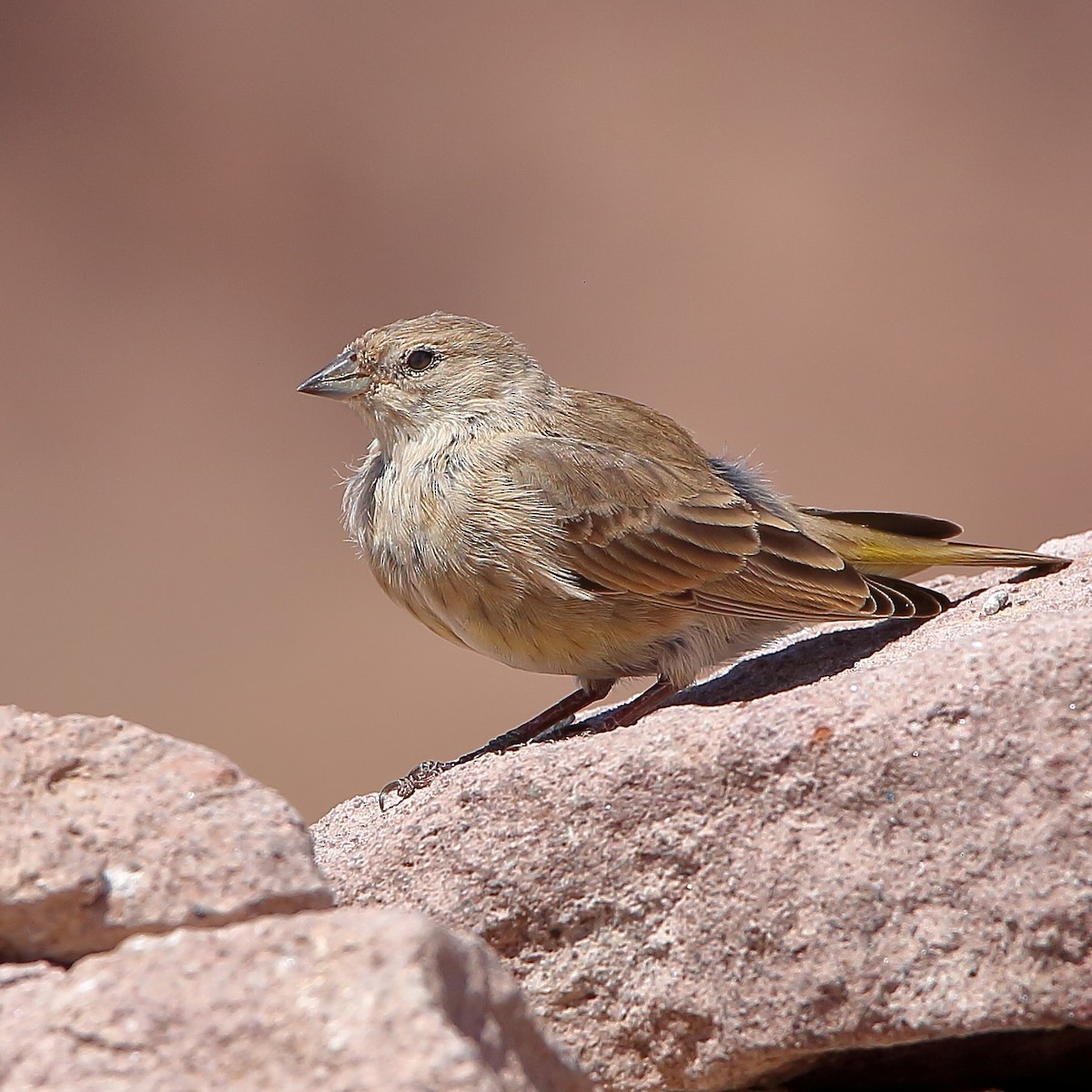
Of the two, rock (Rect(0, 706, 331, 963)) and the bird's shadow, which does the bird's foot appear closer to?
the bird's shadow

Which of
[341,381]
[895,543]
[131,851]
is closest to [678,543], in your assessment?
[895,543]

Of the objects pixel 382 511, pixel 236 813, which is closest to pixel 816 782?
pixel 236 813

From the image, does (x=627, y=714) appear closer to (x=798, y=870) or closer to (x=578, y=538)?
(x=578, y=538)

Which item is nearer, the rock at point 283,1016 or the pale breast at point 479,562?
the rock at point 283,1016

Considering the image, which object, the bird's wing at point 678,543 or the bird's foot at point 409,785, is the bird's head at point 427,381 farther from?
the bird's foot at point 409,785

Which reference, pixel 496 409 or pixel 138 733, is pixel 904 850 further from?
pixel 496 409

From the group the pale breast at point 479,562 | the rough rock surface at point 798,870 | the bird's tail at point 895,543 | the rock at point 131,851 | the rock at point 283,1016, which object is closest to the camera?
the rock at point 283,1016

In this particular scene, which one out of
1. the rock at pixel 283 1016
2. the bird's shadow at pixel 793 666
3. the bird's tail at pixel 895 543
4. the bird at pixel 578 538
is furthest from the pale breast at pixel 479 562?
the rock at pixel 283 1016
